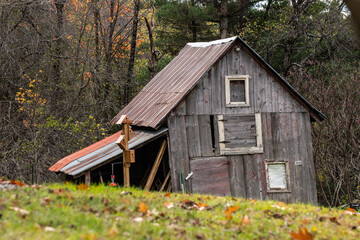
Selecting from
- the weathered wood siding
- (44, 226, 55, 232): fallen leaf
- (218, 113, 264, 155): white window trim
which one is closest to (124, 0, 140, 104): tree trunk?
the weathered wood siding

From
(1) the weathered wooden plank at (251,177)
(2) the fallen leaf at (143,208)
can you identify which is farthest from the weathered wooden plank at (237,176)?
(2) the fallen leaf at (143,208)

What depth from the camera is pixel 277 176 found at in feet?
54.0

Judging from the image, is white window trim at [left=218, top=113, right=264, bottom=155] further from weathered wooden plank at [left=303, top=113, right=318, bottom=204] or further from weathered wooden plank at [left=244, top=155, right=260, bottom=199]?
weathered wooden plank at [left=303, top=113, right=318, bottom=204]

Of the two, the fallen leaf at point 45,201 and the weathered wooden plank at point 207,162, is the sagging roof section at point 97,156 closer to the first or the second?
the weathered wooden plank at point 207,162

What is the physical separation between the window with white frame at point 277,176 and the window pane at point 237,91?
2.48 metres

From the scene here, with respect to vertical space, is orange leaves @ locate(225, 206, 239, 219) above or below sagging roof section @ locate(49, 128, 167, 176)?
below

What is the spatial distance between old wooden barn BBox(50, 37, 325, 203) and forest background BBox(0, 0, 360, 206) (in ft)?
15.0

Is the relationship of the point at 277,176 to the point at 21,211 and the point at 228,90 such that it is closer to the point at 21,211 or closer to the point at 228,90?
the point at 228,90

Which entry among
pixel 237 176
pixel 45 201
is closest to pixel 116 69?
pixel 237 176

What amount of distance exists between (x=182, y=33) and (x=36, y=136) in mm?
15044

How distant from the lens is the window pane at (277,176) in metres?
16.4

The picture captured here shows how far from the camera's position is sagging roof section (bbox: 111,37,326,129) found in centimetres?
1548

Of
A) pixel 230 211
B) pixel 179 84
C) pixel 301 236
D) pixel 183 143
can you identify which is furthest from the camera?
pixel 179 84

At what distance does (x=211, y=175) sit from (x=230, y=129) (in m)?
1.77
